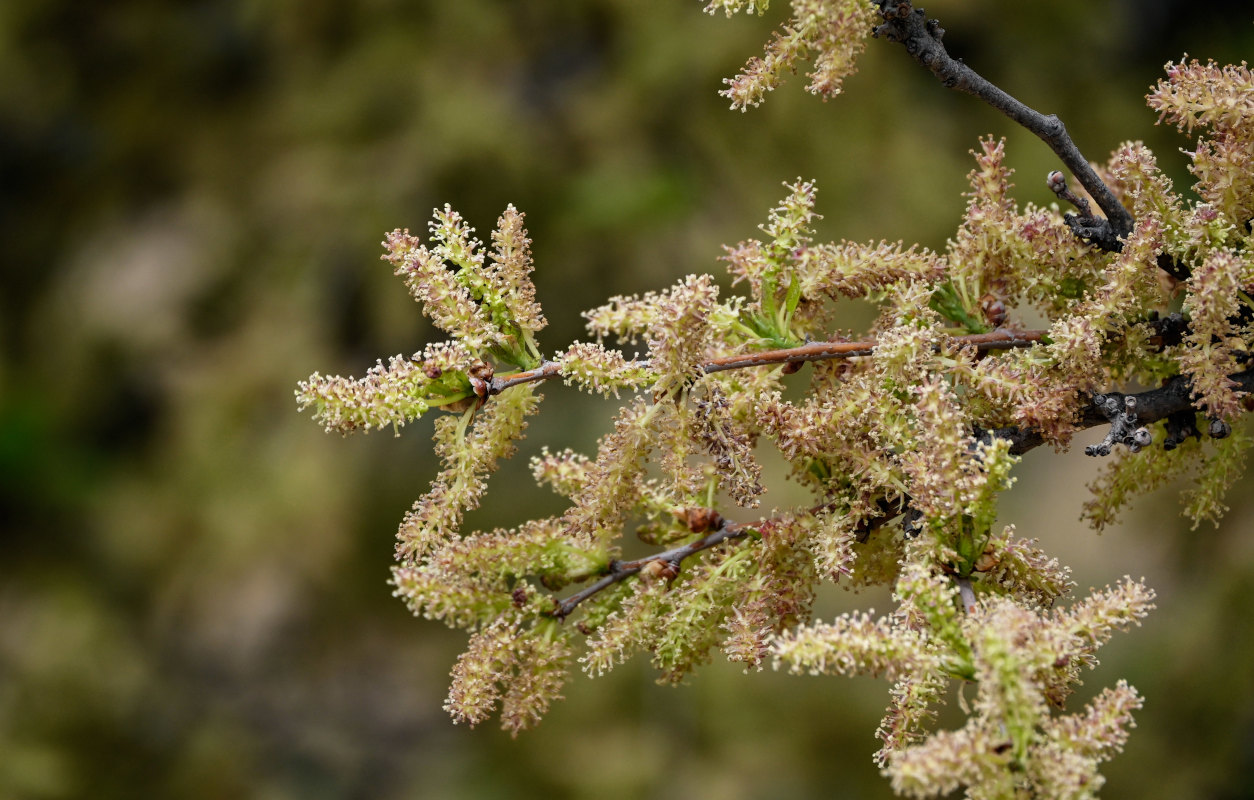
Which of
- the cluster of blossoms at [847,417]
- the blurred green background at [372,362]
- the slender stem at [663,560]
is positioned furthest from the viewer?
the blurred green background at [372,362]

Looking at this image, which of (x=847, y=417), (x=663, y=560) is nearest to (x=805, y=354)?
(x=847, y=417)

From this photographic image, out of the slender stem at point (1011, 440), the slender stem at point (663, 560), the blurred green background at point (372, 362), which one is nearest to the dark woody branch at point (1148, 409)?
the slender stem at point (1011, 440)

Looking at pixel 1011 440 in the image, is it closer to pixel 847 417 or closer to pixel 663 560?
pixel 847 417

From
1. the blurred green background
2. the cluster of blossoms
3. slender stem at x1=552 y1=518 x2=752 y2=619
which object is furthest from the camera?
the blurred green background

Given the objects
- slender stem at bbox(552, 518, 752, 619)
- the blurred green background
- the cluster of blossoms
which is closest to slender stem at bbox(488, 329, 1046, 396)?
the cluster of blossoms

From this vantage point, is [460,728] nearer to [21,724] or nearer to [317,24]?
[21,724]

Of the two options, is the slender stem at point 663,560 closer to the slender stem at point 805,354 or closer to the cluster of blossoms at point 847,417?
the cluster of blossoms at point 847,417

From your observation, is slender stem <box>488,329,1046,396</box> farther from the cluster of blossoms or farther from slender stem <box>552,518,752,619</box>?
slender stem <box>552,518,752,619</box>
